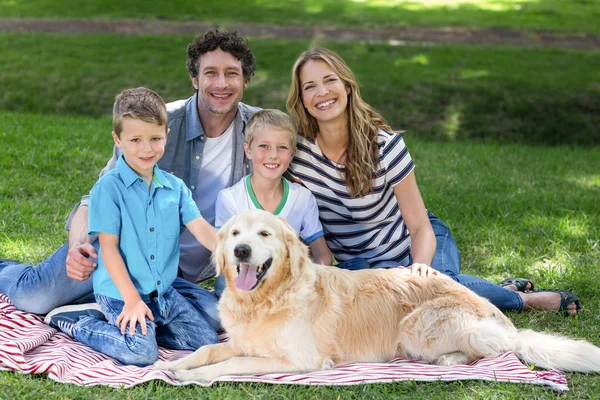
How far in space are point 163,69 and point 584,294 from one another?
376 inches

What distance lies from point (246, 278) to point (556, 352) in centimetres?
165

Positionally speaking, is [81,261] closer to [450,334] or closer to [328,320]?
[328,320]

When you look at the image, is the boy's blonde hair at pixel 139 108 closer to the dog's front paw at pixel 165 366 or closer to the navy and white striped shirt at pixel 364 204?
the navy and white striped shirt at pixel 364 204

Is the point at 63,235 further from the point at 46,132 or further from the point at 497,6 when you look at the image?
the point at 497,6

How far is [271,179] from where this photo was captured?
419cm

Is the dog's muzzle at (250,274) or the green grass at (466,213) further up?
the dog's muzzle at (250,274)

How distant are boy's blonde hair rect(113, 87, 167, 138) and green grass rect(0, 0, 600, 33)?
12.8 metres

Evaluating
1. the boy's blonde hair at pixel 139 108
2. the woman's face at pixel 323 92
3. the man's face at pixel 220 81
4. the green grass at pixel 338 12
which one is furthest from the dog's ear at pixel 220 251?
the green grass at pixel 338 12

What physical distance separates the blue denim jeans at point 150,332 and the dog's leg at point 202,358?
5.6 inches

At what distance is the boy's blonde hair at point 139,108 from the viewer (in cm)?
369

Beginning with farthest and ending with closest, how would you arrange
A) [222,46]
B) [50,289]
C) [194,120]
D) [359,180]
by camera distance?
[194,120] < [222,46] < [359,180] < [50,289]

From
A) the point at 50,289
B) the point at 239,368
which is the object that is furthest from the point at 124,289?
the point at 239,368

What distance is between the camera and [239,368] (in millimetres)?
3379

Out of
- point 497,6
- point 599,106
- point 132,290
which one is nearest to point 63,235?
point 132,290
